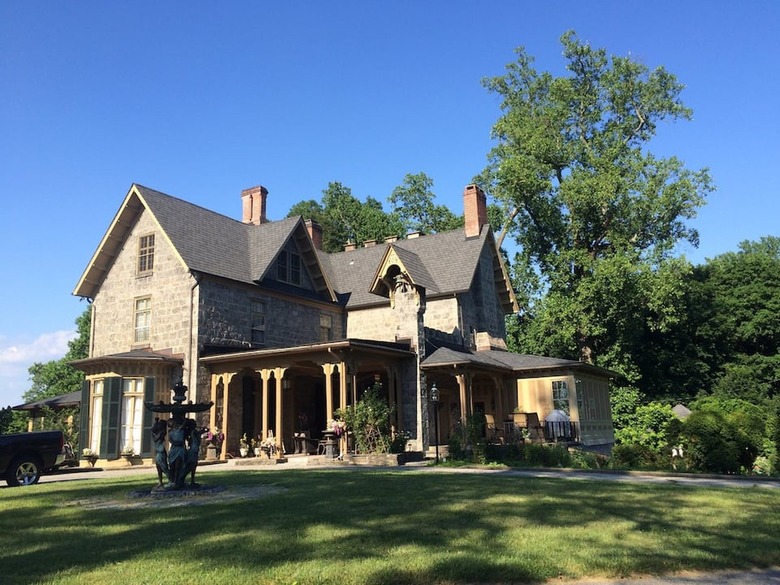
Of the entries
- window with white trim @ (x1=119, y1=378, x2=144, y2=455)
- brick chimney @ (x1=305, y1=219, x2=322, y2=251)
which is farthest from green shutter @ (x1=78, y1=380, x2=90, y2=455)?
brick chimney @ (x1=305, y1=219, x2=322, y2=251)

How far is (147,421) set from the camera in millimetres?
23000

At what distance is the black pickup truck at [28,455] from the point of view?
15.1m

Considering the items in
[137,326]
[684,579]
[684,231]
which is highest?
[684,231]

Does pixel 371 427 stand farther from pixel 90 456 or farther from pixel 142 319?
pixel 142 319

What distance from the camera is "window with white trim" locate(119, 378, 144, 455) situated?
22781mm

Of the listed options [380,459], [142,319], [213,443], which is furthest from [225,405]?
[380,459]

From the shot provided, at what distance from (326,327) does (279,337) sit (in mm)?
3472

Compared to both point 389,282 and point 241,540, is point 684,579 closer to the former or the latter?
point 241,540

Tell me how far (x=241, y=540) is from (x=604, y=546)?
420 centimetres

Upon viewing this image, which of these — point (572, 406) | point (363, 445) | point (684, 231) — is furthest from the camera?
point (684, 231)

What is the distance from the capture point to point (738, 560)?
677 cm

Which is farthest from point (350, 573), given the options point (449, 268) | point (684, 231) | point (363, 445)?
point (684, 231)

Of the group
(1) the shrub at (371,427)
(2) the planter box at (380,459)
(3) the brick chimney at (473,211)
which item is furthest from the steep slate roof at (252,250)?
(2) the planter box at (380,459)

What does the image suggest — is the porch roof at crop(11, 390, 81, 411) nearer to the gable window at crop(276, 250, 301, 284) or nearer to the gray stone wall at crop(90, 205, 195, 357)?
the gray stone wall at crop(90, 205, 195, 357)
